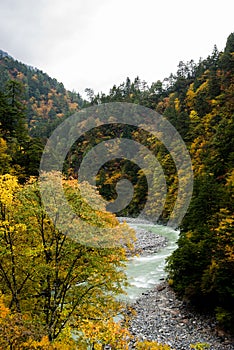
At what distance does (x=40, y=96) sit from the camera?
447 feet

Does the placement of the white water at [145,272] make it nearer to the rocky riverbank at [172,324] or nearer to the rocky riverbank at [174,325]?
the rocky riverbank at [172,324]

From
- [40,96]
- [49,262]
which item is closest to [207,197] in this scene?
[49,262]

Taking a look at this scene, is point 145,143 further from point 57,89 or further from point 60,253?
point 57,89

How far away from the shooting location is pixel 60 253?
10.8 meters

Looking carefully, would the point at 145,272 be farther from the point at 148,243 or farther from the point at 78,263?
the point at 78,263

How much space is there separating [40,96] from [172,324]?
13290 cm

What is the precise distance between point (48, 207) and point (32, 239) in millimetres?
1840

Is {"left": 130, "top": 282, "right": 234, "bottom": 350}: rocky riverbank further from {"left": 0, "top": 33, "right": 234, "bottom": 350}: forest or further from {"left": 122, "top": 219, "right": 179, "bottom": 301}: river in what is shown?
{"left": 122, "top": 219, "right": 179, "bottom": 301}: river

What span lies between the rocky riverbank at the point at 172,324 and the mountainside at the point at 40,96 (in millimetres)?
88847

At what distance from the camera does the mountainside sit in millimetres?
121756

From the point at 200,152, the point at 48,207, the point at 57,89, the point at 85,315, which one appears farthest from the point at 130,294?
the point at 57,89

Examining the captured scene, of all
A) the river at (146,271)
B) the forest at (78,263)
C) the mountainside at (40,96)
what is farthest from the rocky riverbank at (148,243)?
the mountainside at (40,96)

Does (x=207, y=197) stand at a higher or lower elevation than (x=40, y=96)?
lower

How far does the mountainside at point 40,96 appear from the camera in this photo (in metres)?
122
